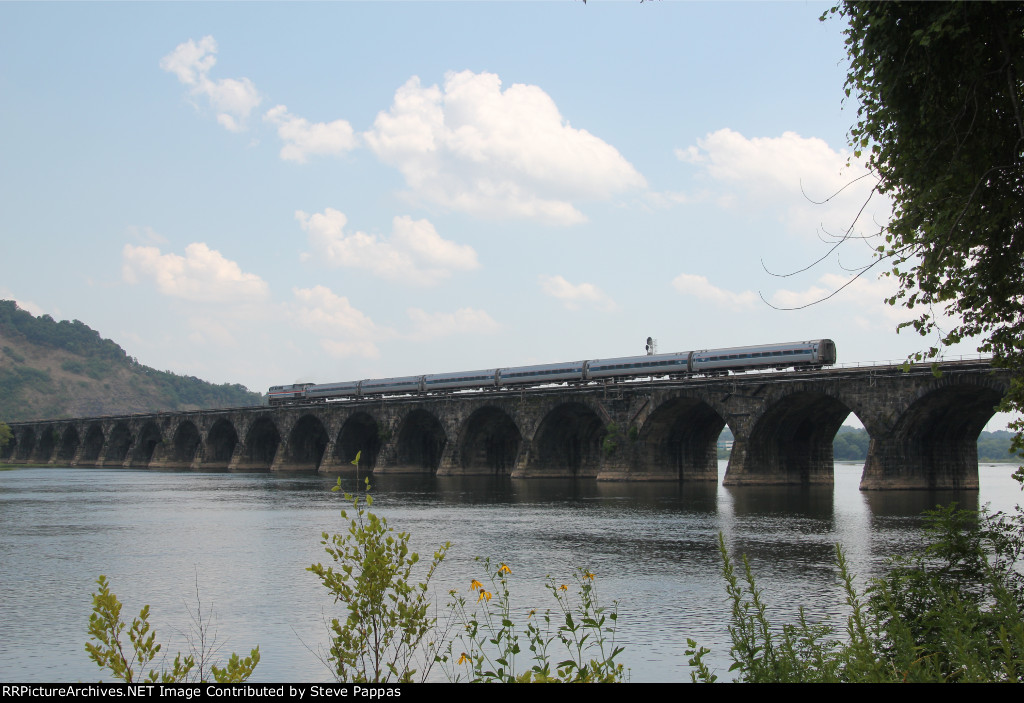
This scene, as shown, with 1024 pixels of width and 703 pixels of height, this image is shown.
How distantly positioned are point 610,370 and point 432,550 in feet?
128

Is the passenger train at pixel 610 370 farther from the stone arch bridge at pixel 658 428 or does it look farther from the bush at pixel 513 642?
the bush at pixel 513 642

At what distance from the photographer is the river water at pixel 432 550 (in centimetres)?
1468

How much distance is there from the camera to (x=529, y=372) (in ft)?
226

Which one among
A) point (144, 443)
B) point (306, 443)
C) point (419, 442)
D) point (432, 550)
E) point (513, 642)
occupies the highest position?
point (419, 442)

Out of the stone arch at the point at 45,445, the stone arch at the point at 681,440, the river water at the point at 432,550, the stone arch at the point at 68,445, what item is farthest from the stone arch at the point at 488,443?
the stone arch at the point at 45,445

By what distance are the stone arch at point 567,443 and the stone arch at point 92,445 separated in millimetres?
73153

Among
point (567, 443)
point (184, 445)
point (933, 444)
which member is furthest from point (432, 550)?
point (184, 445)

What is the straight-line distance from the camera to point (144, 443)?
360ft

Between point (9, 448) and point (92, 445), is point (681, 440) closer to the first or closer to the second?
point (92, 445)

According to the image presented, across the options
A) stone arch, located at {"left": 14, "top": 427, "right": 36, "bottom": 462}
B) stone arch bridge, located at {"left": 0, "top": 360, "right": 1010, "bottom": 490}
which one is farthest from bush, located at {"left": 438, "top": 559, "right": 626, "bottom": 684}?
stone arch, located at {"left": 14, "top": 427, "right": 36, "bottom": 462}
